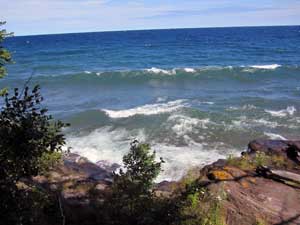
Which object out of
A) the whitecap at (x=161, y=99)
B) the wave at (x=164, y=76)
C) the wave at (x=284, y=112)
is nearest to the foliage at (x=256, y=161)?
the wave at (x=284, y=112)

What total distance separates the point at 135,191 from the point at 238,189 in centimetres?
216

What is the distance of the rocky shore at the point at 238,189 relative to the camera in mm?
6902

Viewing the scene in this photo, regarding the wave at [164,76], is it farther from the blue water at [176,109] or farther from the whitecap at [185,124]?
the whitecap at [185,124]

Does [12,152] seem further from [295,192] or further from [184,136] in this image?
[184,136]

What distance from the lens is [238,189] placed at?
777 centimetres

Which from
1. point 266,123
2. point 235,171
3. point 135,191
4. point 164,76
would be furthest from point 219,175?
point 164,76

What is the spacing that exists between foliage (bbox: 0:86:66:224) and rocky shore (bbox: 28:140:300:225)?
5.19ft

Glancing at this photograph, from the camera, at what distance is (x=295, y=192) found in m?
8.05

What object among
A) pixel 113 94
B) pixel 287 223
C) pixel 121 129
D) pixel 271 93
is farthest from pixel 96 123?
pixel 287 223

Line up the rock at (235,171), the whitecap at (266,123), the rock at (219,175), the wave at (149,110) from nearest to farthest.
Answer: the rock at (219,175) → the rock at (235,171) → the whitecap at (266,123) → the wave at (149,110)

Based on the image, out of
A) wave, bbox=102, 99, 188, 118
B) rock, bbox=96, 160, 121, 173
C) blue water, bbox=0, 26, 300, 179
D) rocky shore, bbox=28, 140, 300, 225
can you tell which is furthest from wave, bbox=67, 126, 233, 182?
wave, bbox=102, 99, 188, 118

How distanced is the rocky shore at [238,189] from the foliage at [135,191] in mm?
462

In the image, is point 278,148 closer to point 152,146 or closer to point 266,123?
point 152,146

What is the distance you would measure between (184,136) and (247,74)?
1921 cm
